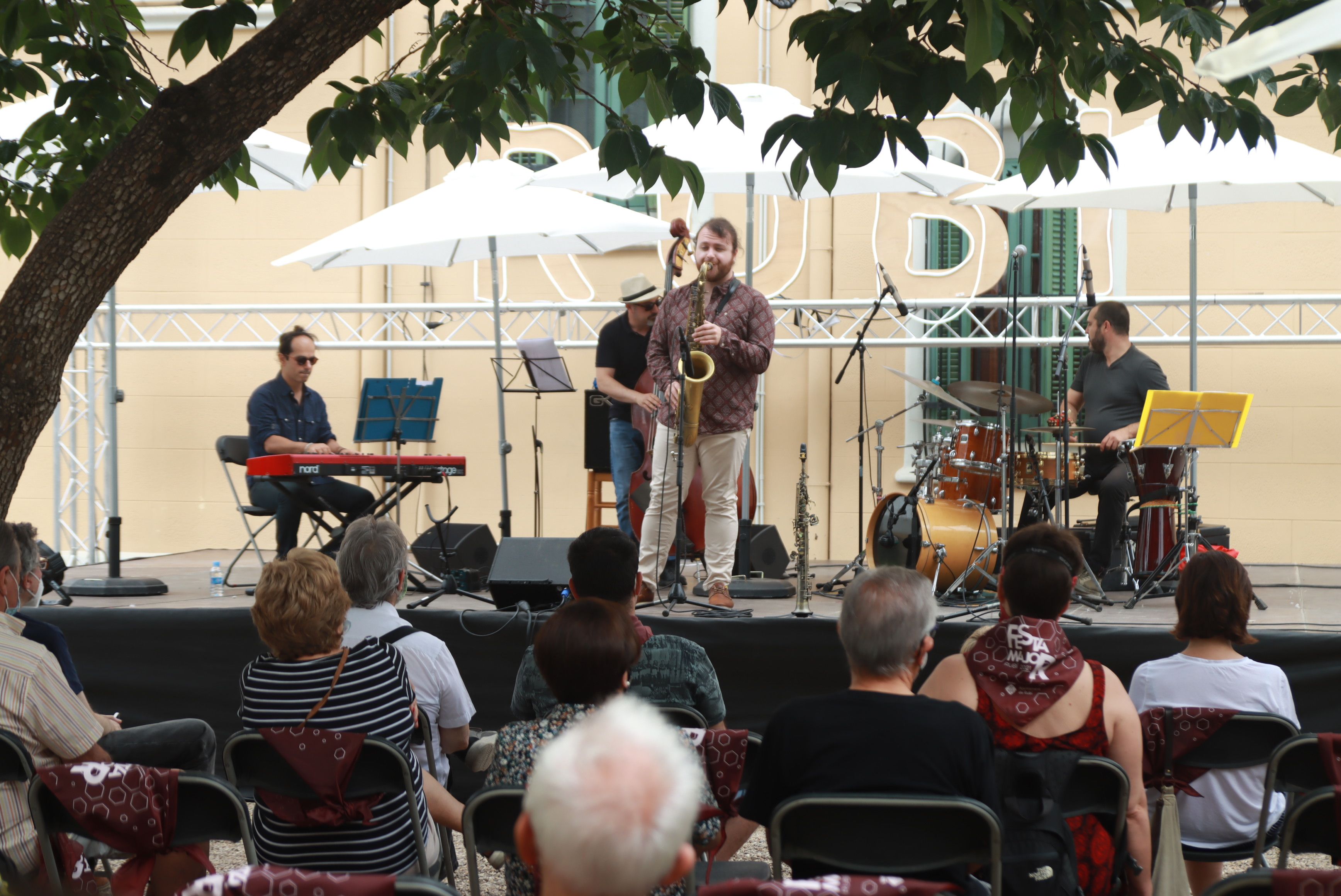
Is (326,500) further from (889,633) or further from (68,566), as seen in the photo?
(889,633)

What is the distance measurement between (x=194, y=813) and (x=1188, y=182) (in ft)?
17.0

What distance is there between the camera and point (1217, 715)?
2824 millimetres

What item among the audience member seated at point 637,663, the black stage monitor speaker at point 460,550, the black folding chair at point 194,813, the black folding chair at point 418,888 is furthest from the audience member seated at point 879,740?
the black stage monitor speaker at point 460,550

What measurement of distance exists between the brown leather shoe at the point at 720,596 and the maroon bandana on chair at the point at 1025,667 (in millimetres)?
2656

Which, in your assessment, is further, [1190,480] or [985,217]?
[985,217]

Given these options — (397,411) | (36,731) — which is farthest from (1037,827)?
(397,411)

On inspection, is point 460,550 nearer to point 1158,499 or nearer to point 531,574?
point 531,574

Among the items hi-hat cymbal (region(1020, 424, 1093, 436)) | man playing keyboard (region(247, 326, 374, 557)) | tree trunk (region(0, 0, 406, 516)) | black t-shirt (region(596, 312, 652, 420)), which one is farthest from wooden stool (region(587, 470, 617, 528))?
tree trunk (region(0, 0, 406, 516))

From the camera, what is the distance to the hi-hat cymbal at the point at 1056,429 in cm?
601

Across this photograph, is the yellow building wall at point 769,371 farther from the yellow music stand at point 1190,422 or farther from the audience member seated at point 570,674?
the audience member seated at point 570,674

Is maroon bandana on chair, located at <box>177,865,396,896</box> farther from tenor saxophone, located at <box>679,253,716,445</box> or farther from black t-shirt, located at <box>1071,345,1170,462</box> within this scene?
black t-shirt, located at <box>1071,345,1170,462</box>

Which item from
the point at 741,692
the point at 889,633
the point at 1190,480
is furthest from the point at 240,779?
the point at 1190,480

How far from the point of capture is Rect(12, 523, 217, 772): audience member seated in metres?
3.53

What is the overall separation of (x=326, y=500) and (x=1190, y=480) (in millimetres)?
4405
